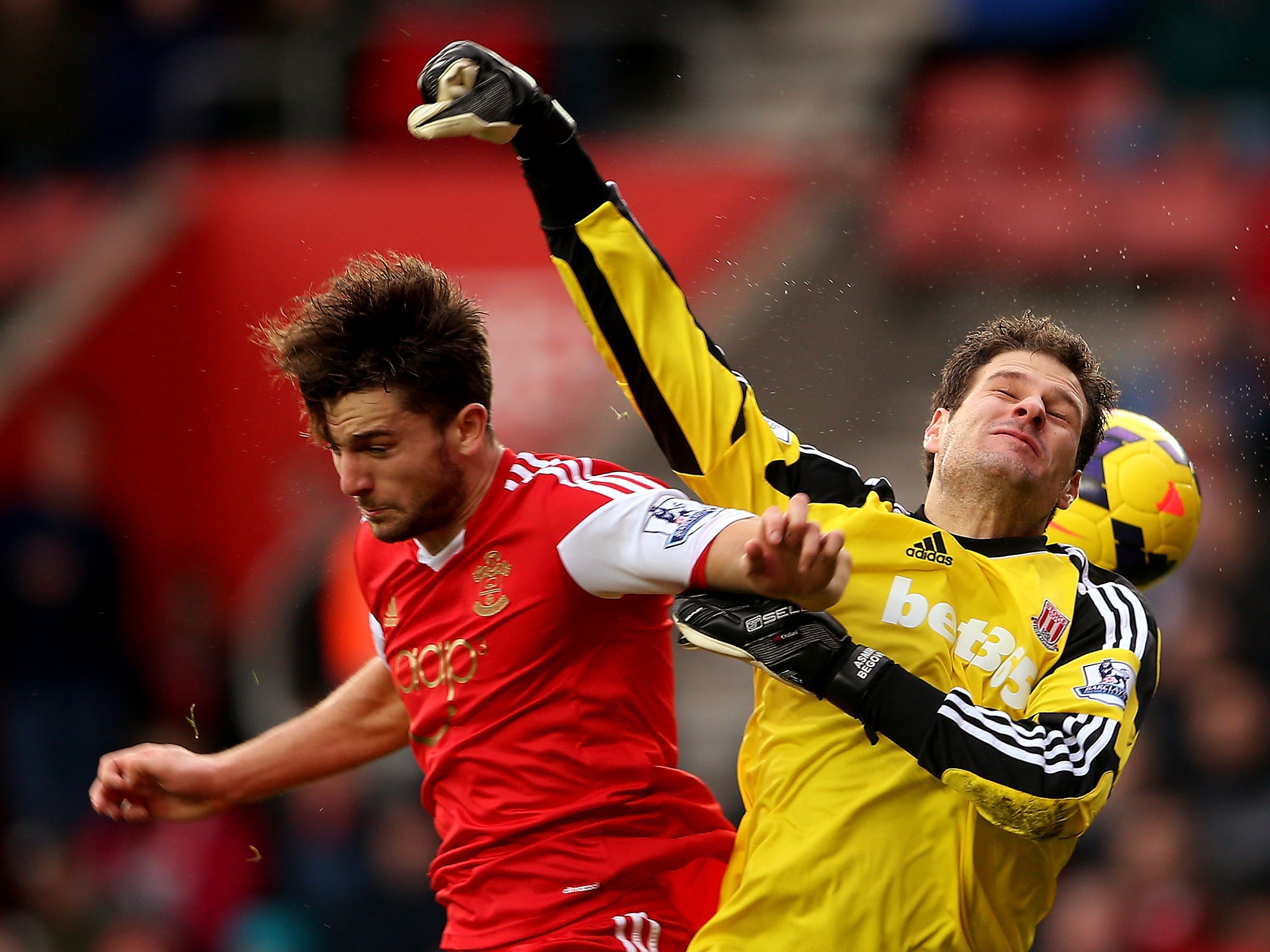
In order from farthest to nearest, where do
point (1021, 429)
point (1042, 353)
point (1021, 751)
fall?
point (1042, 353) < point (1021, 429) < point (1021, 751)

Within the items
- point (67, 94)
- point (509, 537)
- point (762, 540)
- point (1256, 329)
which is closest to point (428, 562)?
point (509, 537)

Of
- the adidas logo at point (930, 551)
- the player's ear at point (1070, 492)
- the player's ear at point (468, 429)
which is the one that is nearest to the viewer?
the player's ear at point (468, 429)

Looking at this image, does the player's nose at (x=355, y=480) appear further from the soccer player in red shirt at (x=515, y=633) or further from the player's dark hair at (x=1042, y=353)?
the player's dark hair at (x=1042, y=353)

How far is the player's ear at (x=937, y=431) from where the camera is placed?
13.7 feet

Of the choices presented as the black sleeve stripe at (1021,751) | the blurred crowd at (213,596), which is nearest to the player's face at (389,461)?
the black sleeve stripe at (1021,751)

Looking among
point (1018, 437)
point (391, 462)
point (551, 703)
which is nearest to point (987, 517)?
point (1018, 437)

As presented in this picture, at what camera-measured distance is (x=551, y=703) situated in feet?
11.8

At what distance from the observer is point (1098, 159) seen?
33.3 feet

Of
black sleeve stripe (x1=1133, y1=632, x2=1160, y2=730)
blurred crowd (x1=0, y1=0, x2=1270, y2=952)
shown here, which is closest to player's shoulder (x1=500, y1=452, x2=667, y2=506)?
black sleeve stripe (x1=1133, y1=632, x2=1160, y2=730)

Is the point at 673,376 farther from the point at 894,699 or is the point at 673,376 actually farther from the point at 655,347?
the point at 894,699

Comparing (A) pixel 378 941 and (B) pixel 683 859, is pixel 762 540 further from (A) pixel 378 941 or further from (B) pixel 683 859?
(A) pixel 378 941

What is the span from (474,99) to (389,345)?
1.84 feet

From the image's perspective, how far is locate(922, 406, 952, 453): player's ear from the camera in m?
4.18

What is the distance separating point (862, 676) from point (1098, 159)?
7331 millimetres
